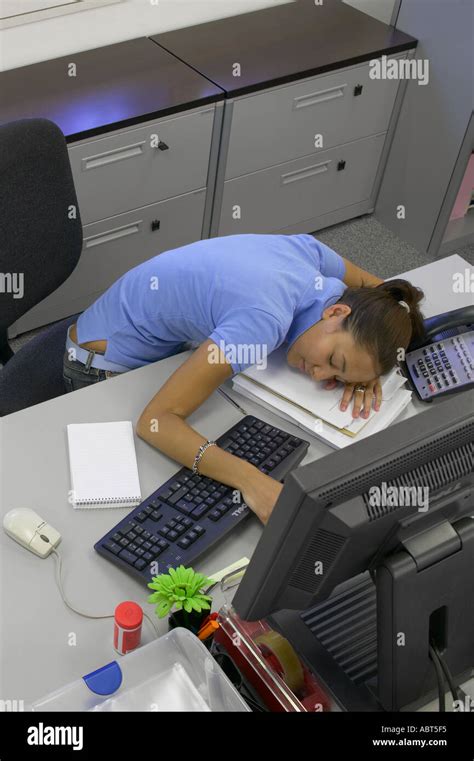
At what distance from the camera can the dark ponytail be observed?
165 centimetres

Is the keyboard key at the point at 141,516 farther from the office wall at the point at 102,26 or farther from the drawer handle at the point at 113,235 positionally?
the office wall at the point at 102,26

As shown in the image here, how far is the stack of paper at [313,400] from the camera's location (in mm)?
1693

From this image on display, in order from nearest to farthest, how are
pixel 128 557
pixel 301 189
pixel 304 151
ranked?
pixel 128 557, pixel 304 151, pixel 301 189

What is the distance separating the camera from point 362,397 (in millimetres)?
1721

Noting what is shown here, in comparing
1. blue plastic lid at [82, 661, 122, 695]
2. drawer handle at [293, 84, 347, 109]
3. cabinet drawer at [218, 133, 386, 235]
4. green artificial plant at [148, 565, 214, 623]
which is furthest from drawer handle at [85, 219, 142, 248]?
blue plastic lid at [82, 661, 122, 695]

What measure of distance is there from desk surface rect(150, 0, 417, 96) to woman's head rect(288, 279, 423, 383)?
1.23m

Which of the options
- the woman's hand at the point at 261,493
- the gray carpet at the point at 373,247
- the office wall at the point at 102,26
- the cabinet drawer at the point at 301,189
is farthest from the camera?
the gray carpet at the point at 373,247

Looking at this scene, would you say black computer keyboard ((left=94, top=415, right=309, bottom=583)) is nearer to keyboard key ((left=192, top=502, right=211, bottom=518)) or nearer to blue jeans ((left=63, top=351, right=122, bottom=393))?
keyboard key ((left=192, top=502, right=211, bottom=518))

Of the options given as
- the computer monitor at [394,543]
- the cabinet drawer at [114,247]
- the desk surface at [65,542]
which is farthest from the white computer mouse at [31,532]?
the cabinet drawer at [114,247]

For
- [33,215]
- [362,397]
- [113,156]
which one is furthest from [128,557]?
[113,156]

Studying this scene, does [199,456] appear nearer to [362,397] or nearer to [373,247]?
[362,397]

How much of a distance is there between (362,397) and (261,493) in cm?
31

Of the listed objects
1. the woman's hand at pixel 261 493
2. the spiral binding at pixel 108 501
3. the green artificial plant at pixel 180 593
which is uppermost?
the green artificial plant at pixel 180 593

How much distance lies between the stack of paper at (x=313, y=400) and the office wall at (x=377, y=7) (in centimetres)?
187
